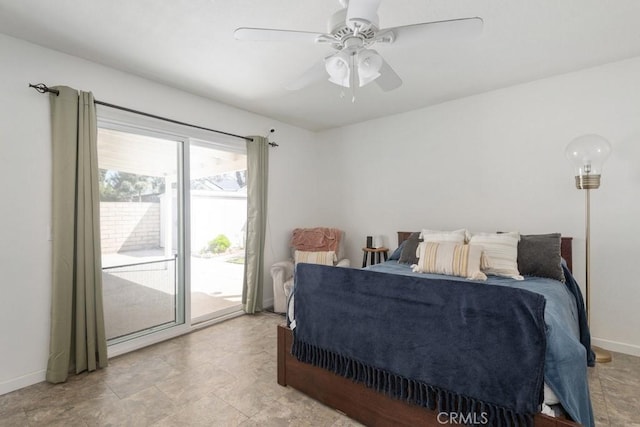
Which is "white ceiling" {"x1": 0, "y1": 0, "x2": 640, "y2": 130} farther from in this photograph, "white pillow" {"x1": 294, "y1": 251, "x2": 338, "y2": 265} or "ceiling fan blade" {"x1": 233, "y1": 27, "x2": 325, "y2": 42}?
"white pillow" {"x1": 294, "y1": 251, "x2": 338, "y2": 265}

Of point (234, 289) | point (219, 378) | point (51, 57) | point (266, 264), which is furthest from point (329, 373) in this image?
point (51, 57)

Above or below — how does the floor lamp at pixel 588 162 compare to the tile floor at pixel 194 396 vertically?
above

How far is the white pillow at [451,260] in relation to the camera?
2574 millimetres

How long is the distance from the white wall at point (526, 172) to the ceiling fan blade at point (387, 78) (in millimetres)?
1831

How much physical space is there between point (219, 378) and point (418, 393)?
1.56m

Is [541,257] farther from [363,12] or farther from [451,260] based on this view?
[363,12]

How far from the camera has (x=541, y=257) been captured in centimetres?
259

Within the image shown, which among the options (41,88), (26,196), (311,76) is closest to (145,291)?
(26,196)

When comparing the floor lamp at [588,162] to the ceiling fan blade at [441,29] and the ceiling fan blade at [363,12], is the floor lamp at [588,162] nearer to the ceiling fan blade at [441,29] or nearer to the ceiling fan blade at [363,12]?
the ceiling fan blade at [441,29]

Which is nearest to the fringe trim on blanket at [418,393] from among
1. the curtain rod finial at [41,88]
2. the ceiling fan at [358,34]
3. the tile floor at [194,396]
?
the tile floor at [194,396]

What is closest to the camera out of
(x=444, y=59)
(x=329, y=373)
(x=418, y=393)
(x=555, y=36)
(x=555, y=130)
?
(x=418, y=393)

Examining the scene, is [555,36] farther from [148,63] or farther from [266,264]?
[266,264]

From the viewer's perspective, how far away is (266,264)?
4.21m

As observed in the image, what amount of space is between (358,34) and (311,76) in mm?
558
